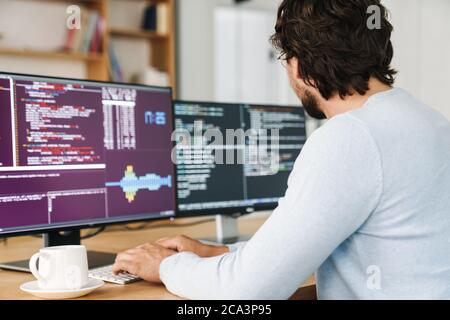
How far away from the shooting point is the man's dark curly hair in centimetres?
115

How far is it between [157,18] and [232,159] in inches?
119

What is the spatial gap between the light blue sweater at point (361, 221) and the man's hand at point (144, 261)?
129 millimetres

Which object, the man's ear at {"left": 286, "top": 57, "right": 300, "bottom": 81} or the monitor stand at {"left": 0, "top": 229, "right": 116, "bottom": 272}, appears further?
the monitor stand at {"left": 0, "top": 229, "right": 116, "bottom": 272}

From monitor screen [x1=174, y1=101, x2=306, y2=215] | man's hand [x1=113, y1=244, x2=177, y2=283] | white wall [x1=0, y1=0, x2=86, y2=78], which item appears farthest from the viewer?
white wall [x1=0, y1=0, x2=86, y2=78]

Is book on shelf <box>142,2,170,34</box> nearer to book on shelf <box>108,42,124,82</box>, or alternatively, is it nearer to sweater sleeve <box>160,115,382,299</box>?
book on shelf <box>108,42,124,82</box>

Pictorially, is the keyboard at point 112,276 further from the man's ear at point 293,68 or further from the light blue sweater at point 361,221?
the man's ear at point 293,68

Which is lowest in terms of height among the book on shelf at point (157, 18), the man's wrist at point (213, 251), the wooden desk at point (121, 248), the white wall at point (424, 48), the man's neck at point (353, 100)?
the wooden desk at point (121, 248)

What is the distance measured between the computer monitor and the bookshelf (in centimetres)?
260

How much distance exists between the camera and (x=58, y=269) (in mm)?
1152

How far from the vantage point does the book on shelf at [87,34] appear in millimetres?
4203

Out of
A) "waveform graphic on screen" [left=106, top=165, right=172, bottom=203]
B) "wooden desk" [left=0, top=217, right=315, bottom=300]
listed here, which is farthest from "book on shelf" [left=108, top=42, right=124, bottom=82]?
"waveform graphic on screen" [left=106, top=165, right=172, bottom=203]

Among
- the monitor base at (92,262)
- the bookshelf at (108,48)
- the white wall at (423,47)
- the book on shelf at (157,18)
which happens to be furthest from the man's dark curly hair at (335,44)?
the book on shelf at (157,18)

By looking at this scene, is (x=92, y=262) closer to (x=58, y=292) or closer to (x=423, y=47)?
(x=58, y=292)

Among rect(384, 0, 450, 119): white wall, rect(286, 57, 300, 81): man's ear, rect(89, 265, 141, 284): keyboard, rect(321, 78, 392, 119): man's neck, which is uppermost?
rect(384, 0, 450, 119): white wall
